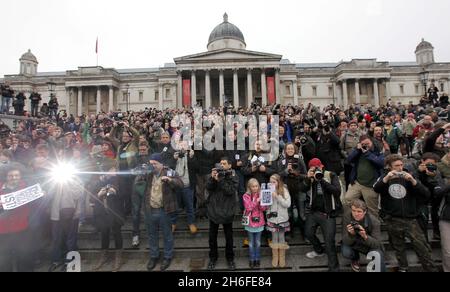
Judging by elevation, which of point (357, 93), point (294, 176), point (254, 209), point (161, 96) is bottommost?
point (254, 209)

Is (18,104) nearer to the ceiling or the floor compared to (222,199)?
nearer to the ceiling

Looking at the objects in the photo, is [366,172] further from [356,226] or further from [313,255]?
[313,255]

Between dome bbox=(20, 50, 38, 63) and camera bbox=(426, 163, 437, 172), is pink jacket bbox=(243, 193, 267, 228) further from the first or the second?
dome bbox=(20, 50, 38, 63)

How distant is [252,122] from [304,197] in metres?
3.25

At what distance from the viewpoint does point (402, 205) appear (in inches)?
189

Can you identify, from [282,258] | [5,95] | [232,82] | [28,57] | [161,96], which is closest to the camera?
[282,258]

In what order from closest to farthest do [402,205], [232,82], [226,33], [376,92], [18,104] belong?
[402,205] < [18,104] < [232,82] < [376,92] < [226,33]

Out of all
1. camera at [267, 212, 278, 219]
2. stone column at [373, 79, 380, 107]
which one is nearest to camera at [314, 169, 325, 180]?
camera at [267, 212, 278, 219]

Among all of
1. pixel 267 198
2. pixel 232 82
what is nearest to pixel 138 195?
pixel 267 198

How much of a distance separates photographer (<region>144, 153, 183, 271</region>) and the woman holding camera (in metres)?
2.03

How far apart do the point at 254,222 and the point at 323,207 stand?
143 cm

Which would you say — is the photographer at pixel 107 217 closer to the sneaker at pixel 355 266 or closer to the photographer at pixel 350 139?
the sneaker at pixel 355 266

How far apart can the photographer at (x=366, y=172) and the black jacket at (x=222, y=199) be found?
2.43 metres

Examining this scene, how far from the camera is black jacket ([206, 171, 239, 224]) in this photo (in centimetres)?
550
